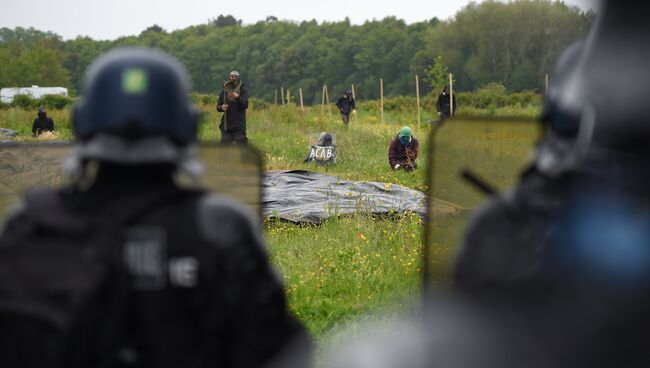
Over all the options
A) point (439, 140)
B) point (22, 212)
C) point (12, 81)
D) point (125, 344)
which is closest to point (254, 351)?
point (125, 344)

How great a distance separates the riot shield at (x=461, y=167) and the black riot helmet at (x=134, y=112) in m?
0.96

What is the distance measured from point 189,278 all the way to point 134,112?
30 cm

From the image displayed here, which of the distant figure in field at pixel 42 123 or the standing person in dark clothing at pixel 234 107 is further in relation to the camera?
the distant figure in field at pixel 42 123

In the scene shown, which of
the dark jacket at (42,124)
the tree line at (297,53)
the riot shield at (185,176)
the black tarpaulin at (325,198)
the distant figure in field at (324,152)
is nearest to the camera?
the riot shield at (185,176)

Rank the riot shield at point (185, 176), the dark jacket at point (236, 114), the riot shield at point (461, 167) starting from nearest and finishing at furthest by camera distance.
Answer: the riot shield at point (185, 176) → the riot shield at point (461, 167) → the dark jacket at point (236, 114)

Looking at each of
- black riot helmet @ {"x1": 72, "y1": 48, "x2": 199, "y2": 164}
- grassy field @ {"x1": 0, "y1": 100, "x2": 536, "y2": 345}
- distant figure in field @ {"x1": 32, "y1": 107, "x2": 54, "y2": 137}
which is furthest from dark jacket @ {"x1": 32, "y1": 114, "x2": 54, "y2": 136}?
black riot helmet @ {"x1": 72, "y1": 48, "x2": 199, "y2": 164}

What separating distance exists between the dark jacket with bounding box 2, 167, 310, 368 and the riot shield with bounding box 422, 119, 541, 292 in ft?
2.79

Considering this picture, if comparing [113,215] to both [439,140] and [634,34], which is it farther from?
[439,140]

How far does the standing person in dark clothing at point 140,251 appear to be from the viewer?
1.57 metres

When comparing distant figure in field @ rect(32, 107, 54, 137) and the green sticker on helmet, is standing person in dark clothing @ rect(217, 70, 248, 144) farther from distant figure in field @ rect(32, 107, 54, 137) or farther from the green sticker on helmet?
the green sticker on helmet

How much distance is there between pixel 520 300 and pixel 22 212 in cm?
84

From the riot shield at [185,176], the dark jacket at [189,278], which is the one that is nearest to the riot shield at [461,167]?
the riot shield at [185,176]

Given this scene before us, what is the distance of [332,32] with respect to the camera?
99.2 m

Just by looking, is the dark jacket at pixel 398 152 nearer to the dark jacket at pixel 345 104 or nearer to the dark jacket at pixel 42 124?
the dark jacket at pixel 42 124
